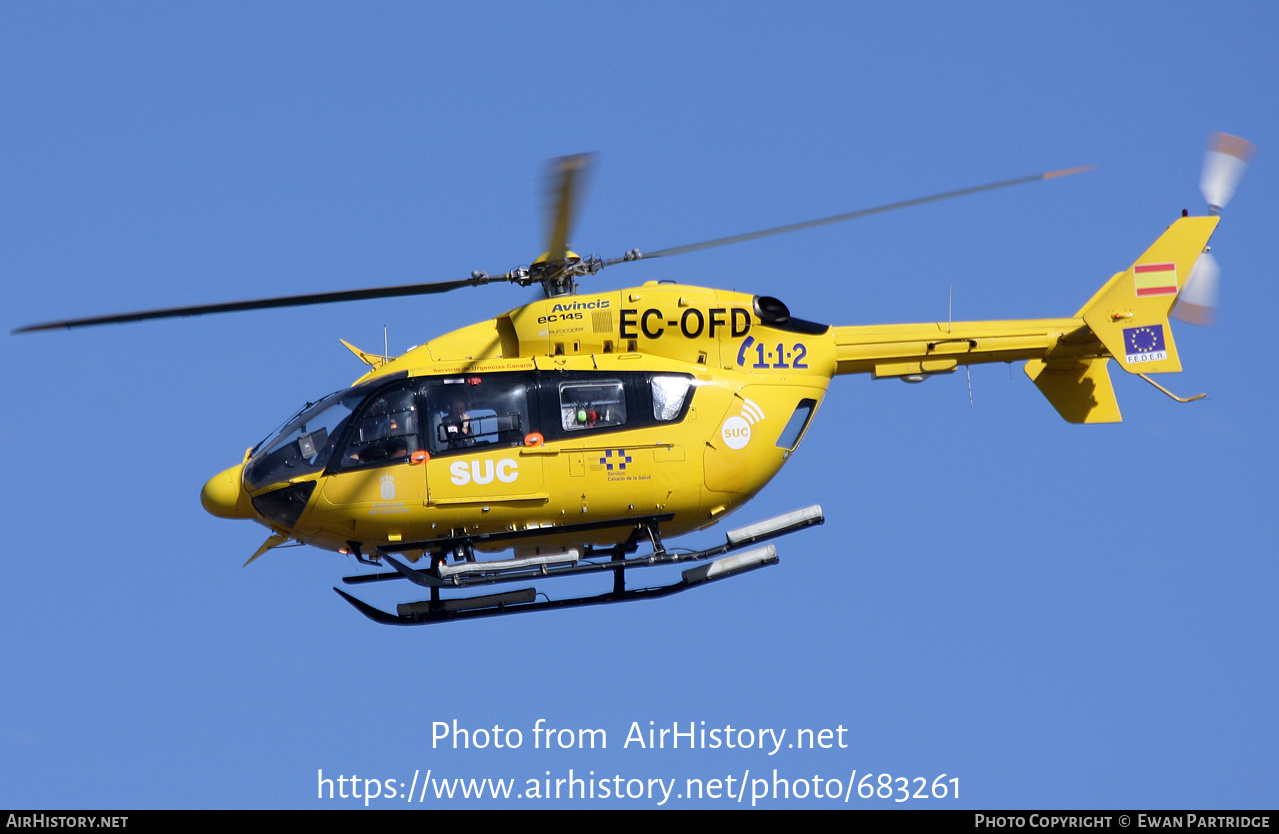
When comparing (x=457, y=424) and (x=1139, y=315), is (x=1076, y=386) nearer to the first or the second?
(x=1139, y=315)

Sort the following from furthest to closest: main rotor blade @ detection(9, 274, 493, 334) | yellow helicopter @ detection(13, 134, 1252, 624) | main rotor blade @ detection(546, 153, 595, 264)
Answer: yellow helicopter @ detection(13, 134, 1252, 624), main rotor blade @ detection(9, 274, 493, 334), main rotor blade @ detection(546, 153, 595, 264)

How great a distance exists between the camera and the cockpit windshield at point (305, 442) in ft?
59.6

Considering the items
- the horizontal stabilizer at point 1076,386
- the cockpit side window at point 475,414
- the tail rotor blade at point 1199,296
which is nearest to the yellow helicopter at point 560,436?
the cockpit side window at point 475,414

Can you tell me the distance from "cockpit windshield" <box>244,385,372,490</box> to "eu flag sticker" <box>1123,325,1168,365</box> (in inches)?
397

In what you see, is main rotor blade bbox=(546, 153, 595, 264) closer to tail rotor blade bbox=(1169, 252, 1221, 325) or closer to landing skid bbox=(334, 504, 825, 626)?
landing skid bbox=(334, 504, 825, 626)

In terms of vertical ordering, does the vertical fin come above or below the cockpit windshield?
above

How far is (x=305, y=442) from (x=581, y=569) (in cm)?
369

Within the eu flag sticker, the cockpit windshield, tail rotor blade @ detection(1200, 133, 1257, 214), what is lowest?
the cockpit windshield

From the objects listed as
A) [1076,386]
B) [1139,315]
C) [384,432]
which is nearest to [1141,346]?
[1139,315]

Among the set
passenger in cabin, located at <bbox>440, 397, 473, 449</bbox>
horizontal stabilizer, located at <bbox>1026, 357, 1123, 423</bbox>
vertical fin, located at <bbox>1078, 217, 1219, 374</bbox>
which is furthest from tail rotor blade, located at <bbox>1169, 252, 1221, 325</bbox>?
passenger in cabin, located at <bbox>440, 397, 473, 449</bbox>

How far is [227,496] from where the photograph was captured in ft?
60.7

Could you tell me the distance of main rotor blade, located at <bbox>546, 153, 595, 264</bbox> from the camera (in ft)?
51.6
